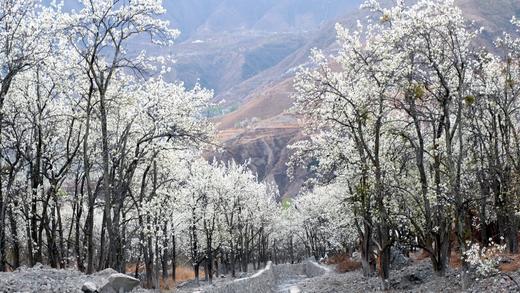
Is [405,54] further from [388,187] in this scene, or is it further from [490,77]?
[490,77]

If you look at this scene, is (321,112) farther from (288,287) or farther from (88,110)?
(288,287)

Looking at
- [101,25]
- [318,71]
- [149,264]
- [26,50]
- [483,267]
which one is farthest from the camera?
[149,264]

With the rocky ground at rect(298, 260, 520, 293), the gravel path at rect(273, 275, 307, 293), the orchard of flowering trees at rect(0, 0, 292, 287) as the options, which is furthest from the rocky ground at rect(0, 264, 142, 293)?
the gravel path at rect(273, 275, 307, 293)

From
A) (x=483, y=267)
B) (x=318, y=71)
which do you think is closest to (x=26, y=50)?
(x=318, y=71)

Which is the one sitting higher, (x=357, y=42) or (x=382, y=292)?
(x=357, y=42)

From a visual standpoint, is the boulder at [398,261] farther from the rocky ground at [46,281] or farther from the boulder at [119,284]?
the rocky ground at [46,281]

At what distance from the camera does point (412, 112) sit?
2120cm

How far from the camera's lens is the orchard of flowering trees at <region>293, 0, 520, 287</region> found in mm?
20250

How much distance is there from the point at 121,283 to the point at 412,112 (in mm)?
12316

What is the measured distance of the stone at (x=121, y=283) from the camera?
17453 mm

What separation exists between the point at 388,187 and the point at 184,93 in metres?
11.4

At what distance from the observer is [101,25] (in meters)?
21.9

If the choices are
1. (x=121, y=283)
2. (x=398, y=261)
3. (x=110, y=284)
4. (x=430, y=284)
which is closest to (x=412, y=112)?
(x=430, y=284)

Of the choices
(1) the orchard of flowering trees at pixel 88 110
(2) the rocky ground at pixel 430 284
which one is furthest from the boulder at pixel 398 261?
(1) the orchard of flowering trees at pixel 88 110
